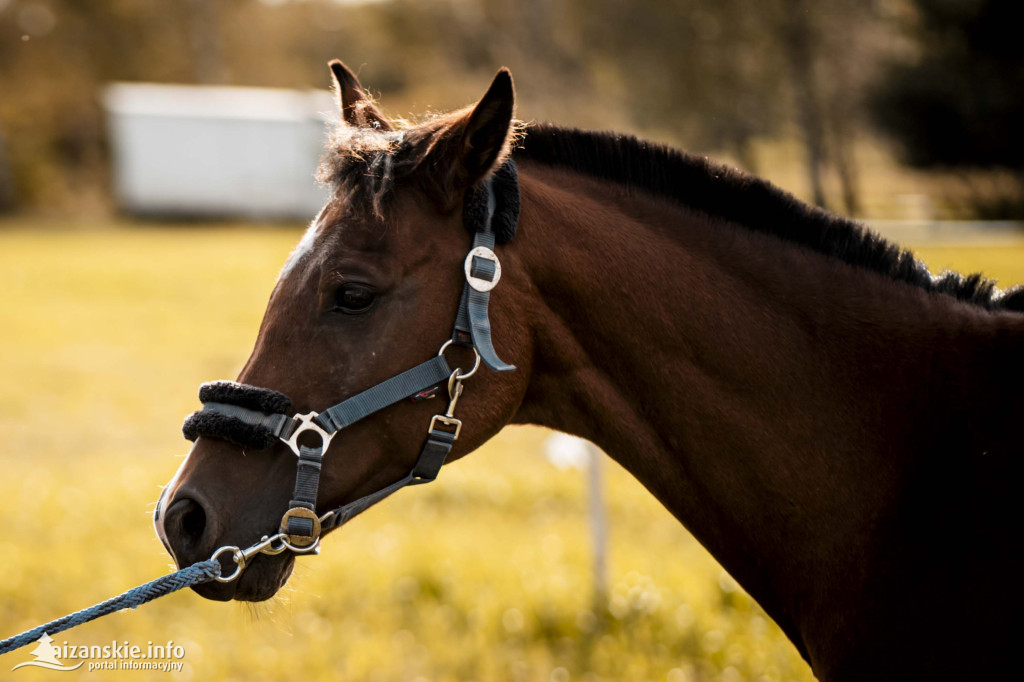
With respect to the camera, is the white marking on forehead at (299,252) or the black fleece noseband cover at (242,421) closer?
the black fleece noseband cover at (242,421)

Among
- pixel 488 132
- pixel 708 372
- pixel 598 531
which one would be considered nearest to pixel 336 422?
pixel 488 132

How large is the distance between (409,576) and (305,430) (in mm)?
3653

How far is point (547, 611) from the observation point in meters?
4.95

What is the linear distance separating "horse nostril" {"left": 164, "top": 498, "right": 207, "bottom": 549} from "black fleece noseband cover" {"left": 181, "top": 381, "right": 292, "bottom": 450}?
19 centimetres

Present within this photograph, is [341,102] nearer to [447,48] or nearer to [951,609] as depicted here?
[951,609]

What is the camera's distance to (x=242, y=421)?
210 centimetres

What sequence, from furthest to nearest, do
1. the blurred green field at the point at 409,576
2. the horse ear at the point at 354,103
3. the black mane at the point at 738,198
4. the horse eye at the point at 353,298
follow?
the blurred green field at the point at 409,576 < the horse ear at the point at 354,103 < the black mane at the point at 738,198 < the horse eye at the point at 353,298

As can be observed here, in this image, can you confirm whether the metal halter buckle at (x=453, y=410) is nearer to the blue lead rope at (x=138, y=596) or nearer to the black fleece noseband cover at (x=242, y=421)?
the black fleece noseband cover at (x=242, y=421)

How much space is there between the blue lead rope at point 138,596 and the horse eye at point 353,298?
725mm

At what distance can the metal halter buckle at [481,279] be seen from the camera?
7.13ft

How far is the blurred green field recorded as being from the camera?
450 cm

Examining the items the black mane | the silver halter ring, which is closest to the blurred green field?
the silver halter ring

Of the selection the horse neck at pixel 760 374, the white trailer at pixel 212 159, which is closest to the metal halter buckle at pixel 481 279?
the horse neck at pixel 760 374

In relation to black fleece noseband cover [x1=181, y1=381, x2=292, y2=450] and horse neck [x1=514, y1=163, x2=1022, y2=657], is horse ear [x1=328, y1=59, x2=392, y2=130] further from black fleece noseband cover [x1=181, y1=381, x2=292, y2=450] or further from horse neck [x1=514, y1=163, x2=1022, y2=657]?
black fleece noseband cover [x1=181, y1=381, x2=292, y2=450]
